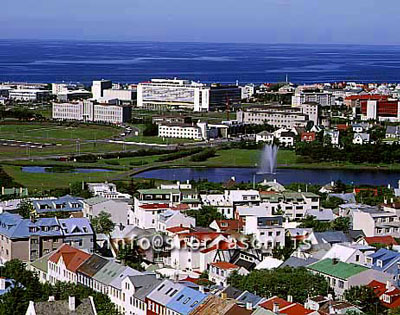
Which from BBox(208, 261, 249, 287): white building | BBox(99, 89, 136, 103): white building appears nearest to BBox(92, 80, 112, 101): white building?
BBox(99, 89, 136, 103): white building

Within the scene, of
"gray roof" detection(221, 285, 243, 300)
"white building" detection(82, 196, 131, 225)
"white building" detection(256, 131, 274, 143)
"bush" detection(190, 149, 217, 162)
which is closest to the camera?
"gray roof" detection(221, 285, 243, 300)

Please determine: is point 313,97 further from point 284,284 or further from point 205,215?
point 284,284

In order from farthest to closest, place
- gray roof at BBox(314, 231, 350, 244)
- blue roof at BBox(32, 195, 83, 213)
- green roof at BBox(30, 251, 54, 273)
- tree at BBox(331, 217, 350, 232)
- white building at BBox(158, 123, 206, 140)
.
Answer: white building at BBox(158, 123, 206, 140)
blue roof at BBox(32, 195, 83, 213)
tree at BBox(331, 217, 350, 232)
gray roof at BBox(314, 231, 350, 244)
green roof at BBox(30, 251, 54, 273)

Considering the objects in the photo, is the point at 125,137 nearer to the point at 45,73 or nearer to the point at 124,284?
the point at 124,284

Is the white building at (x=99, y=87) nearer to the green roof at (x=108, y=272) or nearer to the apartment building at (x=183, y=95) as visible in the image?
the apartment building at (x=183, y=95)

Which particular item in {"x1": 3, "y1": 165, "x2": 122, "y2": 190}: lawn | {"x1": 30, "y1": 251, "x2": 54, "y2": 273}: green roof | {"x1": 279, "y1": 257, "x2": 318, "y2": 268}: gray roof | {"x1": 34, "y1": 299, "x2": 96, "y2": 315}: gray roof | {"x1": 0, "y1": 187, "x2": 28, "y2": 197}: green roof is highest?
{"x1": 34, "y1": 299, "x2": 96, "y2": 315}: gray roof

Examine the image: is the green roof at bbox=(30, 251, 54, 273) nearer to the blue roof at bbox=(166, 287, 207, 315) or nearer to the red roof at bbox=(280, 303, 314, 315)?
the blue roof at bbox=(166, 287, 207, 315)

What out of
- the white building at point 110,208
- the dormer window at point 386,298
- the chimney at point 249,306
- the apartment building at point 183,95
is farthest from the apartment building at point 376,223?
the apartment building at point 183,95

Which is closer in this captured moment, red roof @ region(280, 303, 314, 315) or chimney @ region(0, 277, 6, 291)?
red roof @ region(280, 303, 314, 315)
